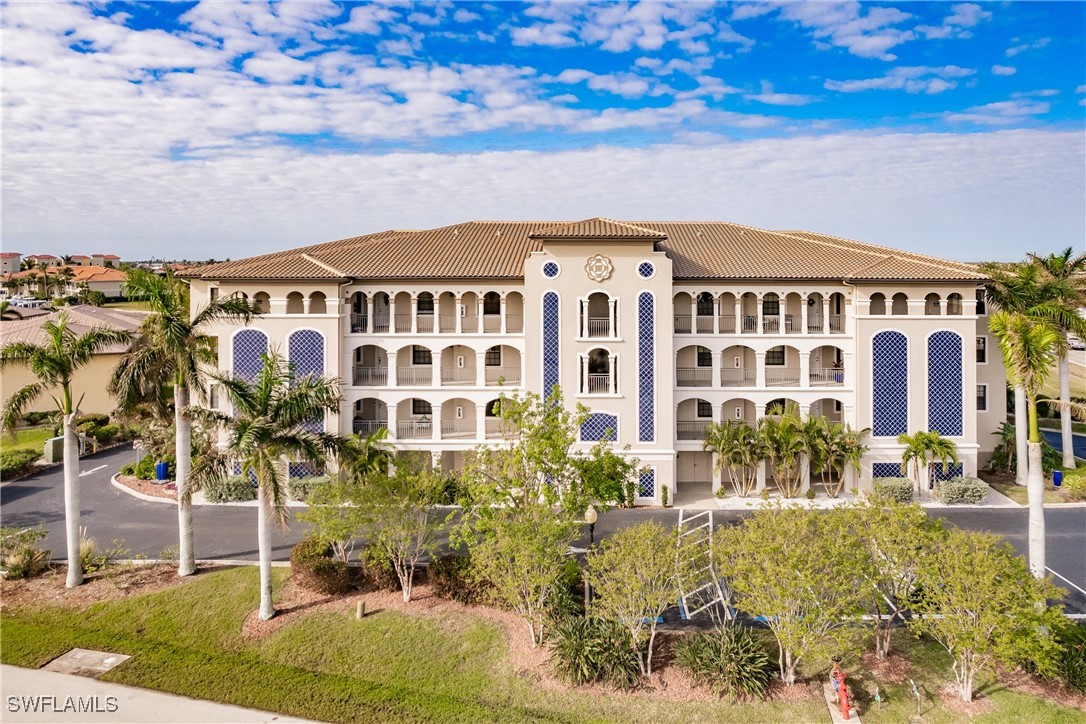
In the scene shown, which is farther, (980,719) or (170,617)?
(170,617)

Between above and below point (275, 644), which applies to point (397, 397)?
above

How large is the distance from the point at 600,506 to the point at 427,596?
17.9ft

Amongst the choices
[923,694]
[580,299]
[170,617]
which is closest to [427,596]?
[170,617]

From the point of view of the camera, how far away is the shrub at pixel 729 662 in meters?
15.4

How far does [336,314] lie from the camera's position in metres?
31.2

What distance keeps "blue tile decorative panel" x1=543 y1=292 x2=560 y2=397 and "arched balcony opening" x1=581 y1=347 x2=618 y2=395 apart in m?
1.20

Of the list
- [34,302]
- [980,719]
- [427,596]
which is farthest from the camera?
[34,302]

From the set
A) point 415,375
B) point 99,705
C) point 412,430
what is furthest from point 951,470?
point 99,705

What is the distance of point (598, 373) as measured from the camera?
31172mm

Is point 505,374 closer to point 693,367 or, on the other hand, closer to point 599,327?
point 599,327

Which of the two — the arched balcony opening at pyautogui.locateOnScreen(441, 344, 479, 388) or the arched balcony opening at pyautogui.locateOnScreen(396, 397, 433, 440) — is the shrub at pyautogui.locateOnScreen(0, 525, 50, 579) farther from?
the arched balcony opening at pyautogui.locateOnScreen(441, 344, 479, 388)

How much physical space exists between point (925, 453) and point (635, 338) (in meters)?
13.0

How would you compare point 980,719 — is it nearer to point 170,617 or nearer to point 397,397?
point 170,617

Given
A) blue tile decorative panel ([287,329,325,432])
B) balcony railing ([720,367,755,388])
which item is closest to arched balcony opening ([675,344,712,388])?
balcony railing ([720,367,755,388])
